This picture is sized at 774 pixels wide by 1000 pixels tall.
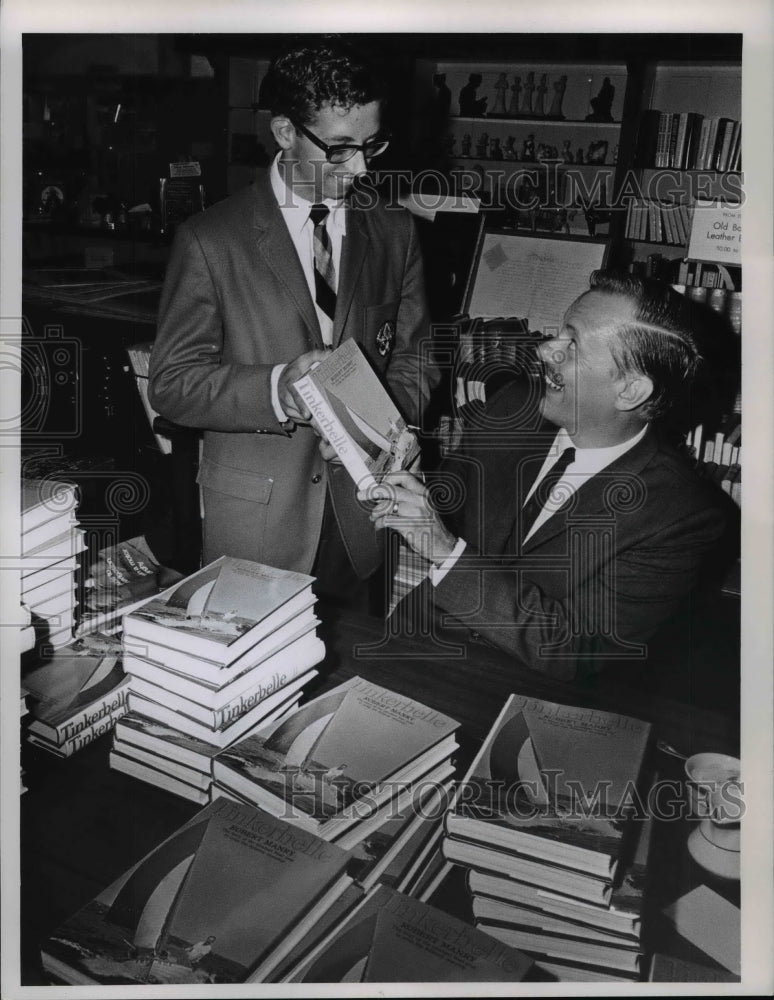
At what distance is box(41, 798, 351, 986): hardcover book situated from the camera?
112 cm

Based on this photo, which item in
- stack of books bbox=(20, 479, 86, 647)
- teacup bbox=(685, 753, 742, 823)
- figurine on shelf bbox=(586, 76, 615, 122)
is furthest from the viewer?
figurine on shelf bbox=(586, 76, 615, 122)

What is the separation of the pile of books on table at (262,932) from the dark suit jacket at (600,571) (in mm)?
710

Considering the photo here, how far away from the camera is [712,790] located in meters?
1.37

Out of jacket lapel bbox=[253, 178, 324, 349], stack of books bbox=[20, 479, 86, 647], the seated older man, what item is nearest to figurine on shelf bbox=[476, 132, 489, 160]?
jacket lapel bbox=[253, 178, 324, 349]

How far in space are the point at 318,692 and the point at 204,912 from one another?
1.63 ft

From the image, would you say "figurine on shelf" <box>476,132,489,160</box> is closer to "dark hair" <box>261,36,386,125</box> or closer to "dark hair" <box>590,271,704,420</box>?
"dark hair" <box>261,36,386,125</box>

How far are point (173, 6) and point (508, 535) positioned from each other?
138cm

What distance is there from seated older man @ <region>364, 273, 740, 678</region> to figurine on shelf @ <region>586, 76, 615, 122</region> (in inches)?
133

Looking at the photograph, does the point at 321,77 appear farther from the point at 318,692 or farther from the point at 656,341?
the point at 318,692

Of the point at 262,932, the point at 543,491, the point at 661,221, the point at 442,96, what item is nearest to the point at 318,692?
the point at 262,932

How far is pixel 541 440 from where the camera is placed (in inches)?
89.4

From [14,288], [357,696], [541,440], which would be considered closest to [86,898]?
[357,696]

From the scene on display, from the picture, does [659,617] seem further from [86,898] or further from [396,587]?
[86,898]

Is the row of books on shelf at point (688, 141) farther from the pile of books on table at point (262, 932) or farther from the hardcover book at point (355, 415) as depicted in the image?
the pile of books on table at point (262, 932)
